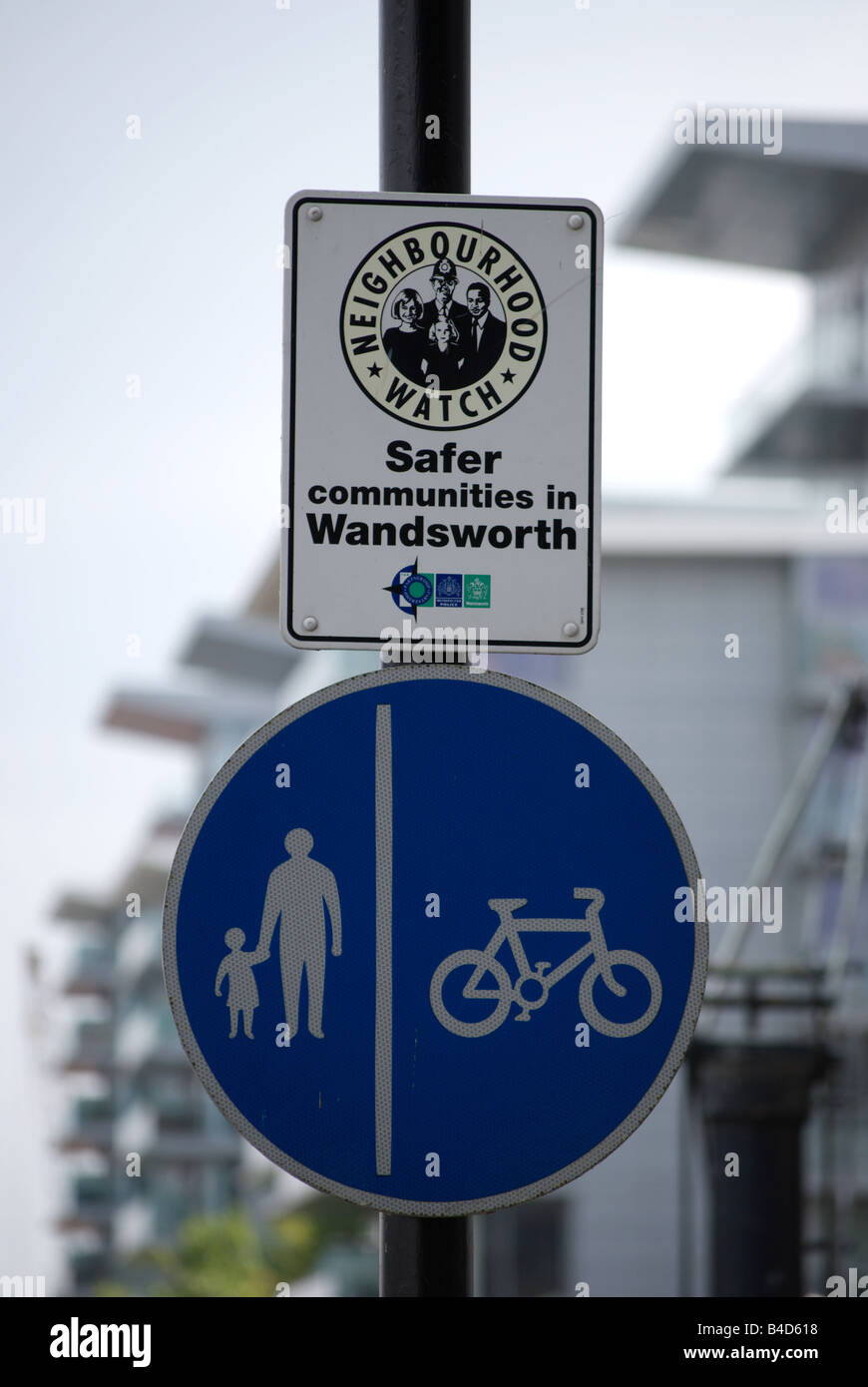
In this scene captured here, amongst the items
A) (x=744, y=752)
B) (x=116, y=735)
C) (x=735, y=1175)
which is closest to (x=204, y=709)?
(x=116, y=735)

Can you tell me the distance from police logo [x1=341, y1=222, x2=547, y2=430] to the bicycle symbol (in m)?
0.76

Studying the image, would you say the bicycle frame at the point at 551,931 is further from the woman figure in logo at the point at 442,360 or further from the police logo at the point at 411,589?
the woman figure in logo at the point at 442,360

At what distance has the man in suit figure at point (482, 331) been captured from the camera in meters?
2.65

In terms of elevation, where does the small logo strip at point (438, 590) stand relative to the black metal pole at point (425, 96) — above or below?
below

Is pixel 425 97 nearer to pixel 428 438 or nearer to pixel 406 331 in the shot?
pixel 406 331

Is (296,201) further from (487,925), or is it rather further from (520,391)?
(487,925)

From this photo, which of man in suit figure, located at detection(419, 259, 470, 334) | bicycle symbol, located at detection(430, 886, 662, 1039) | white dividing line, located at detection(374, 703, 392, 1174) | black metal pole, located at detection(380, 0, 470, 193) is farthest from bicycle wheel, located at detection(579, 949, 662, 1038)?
black metal pole, located at detection(380, 0, 470, 193)

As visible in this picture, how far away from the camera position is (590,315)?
2688mm

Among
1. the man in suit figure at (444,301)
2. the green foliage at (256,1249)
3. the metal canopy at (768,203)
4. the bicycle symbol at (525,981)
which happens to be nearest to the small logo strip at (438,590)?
the man in suit figure at (444,301)

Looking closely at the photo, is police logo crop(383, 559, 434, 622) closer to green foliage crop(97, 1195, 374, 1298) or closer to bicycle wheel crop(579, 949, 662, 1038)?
bicycle wheel crop(579, 949, 662, 1038)

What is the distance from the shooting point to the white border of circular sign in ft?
7.81
